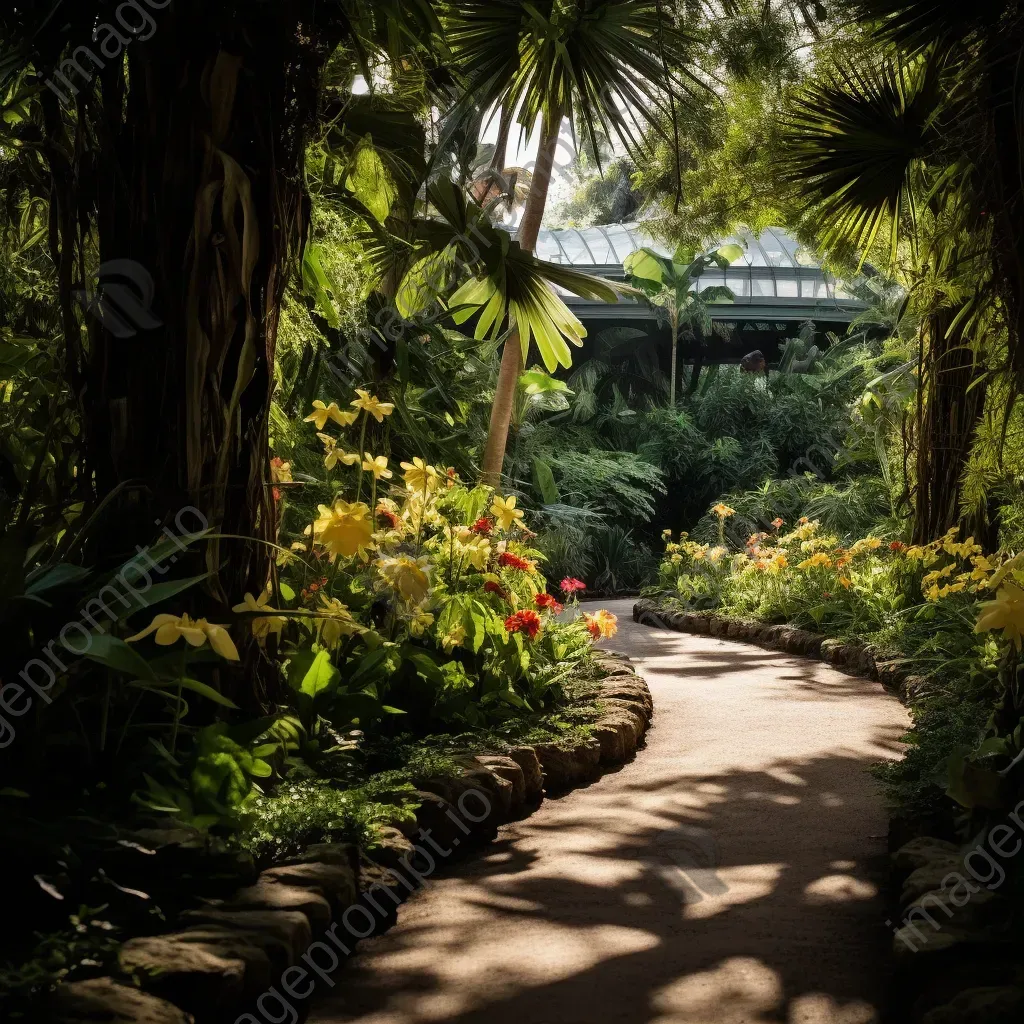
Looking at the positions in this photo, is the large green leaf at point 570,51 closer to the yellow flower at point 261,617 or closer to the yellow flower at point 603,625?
the yellow flower at point 603,625

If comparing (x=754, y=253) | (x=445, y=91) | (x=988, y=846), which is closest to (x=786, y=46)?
(x=445, y=91)

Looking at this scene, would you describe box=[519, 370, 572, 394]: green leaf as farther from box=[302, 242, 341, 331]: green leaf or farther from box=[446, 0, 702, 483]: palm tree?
box=[302, 242, 341, 331]: green leaf

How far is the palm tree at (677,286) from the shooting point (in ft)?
61.7

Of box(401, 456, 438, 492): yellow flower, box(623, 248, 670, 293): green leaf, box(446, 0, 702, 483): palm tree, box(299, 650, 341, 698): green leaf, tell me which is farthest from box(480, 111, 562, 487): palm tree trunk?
box(623, 248, 670, 293): green leaf

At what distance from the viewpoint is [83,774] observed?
8.14 ft

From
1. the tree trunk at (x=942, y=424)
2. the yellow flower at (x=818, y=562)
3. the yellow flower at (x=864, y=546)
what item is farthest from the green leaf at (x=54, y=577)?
the yellow flower at (x=864, y=546)

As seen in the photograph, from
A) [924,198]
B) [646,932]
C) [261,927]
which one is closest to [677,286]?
[924,198]

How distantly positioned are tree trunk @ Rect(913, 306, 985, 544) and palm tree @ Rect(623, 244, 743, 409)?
11.6m

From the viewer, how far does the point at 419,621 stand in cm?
411

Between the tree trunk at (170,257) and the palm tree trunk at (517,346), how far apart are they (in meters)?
4.15

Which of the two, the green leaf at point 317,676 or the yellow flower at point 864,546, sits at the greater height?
the yellow flower at point 864,546

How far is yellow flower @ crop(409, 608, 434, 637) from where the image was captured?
405cm

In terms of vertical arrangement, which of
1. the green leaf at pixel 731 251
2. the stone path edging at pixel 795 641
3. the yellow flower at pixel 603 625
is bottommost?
the stone path edging at pixel 795 641

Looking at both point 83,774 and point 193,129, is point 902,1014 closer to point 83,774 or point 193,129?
point 83,774
